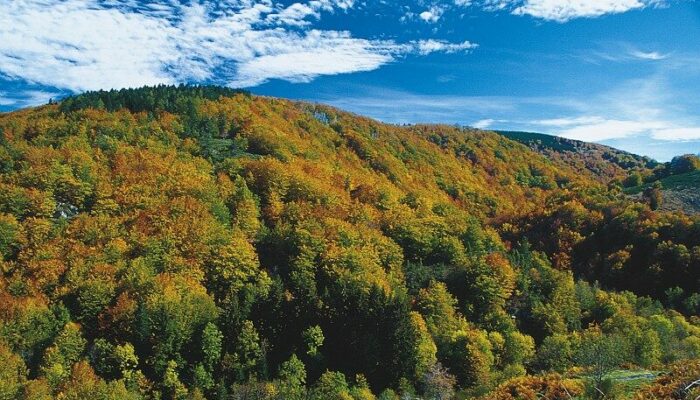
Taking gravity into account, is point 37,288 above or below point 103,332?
above

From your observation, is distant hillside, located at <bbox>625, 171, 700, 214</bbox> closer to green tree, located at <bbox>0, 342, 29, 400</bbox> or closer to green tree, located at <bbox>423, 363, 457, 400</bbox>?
green tree, located at <bbox>423, 363, 457, 400</bbox>

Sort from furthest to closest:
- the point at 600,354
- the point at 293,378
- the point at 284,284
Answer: the point at 284,284 → the point at 293,378 → the point at 600,354

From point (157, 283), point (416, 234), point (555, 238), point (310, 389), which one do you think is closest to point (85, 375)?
point (157, 283)

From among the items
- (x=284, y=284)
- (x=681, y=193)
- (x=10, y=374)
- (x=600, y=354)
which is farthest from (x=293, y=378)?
(x=681, y=193)

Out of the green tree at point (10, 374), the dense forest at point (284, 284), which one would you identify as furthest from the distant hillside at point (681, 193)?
the green tree at point (10, 374)

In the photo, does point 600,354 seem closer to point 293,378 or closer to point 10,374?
point 293,378

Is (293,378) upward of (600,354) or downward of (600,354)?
downward

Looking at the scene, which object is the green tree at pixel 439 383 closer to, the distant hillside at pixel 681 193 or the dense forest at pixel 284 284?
the dense forest at pixel 284 284

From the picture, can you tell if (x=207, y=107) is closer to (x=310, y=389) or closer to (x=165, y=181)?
(x=165, y=181)

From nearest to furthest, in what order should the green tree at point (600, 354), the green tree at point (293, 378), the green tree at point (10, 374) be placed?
the green tree at point (600, 354) → the green tree at point (10, 374) → the green tree at point (293, 378)
